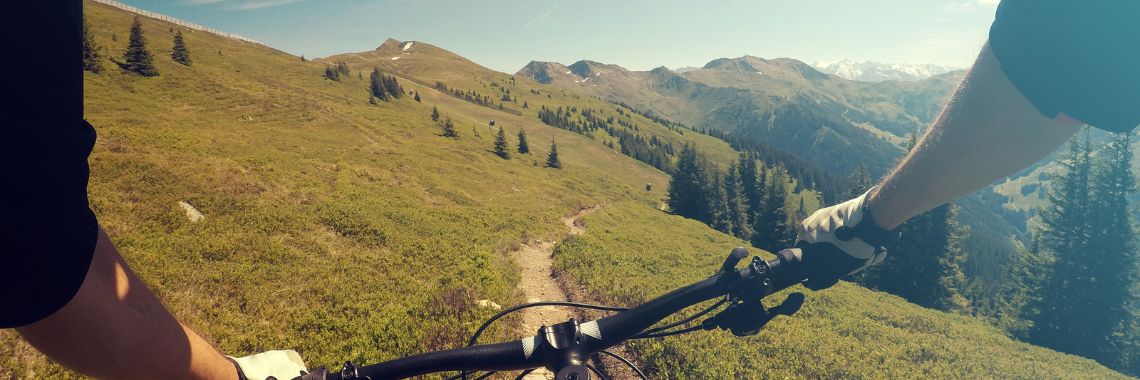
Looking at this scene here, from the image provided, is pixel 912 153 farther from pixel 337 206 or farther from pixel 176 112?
pixel 176 112

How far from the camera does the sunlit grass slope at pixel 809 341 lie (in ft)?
40.8

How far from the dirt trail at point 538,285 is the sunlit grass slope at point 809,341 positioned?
2.94 feet

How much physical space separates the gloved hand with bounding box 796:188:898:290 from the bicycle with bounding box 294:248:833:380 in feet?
0.27

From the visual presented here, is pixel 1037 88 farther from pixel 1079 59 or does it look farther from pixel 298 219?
pixel 298 219

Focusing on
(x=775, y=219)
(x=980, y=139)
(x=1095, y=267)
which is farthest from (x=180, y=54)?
(x=1095, y=267)

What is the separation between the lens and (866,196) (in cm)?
264

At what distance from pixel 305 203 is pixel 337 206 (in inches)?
65.1

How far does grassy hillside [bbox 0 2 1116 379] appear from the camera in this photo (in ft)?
36.9

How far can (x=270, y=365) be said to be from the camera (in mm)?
2162

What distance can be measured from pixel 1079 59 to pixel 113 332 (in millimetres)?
3860

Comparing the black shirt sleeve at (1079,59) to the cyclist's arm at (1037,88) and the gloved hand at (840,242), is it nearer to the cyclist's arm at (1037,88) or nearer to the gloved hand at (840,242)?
the cyclist's arm at (1037,88)

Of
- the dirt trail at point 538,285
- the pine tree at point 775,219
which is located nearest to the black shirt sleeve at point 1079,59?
the dirt trail at point 538,285

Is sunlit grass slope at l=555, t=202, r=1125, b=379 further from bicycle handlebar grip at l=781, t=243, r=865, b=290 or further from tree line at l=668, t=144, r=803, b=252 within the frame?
tree line at l=668, t=144, r=803, b=252

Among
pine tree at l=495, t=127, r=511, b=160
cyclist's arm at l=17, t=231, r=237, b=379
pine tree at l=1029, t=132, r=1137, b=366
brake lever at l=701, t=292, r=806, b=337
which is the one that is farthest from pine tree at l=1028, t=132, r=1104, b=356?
pine tree at l=495, t=127, r=511, b=160
